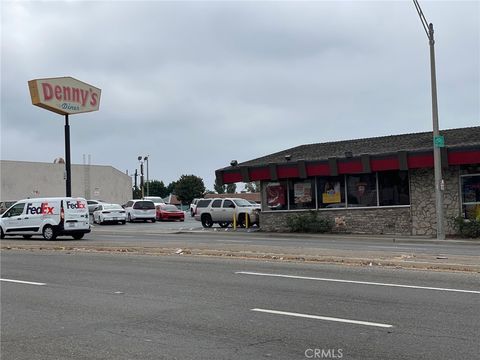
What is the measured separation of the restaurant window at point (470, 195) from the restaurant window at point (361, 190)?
4262mm

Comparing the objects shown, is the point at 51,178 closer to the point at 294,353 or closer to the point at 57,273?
the point at 57,273

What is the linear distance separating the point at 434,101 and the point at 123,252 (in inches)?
595

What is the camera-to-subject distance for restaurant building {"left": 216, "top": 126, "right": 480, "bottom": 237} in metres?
27.0

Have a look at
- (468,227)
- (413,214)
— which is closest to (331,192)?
(413,214)

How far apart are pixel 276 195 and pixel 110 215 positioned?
13.5 metres

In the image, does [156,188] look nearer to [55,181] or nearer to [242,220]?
[55,181]

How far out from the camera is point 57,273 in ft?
43.5

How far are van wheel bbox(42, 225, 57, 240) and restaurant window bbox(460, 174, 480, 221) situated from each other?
17.9 meters

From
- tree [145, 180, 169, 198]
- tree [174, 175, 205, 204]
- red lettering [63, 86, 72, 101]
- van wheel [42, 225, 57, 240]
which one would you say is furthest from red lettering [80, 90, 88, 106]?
tree [145, 180, 169, 198]

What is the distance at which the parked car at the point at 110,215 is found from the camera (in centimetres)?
4094

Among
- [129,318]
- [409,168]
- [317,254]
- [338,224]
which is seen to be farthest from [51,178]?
[129,318]

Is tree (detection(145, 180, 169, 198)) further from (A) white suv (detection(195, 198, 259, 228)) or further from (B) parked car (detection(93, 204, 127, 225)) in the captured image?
(A) white suv (detection(195, 198, 259, 228))

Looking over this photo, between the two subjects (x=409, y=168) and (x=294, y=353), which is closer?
(x=294, y=353)

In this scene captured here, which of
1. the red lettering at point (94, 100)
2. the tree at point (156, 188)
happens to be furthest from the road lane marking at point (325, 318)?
the tree at point (156, 188)
